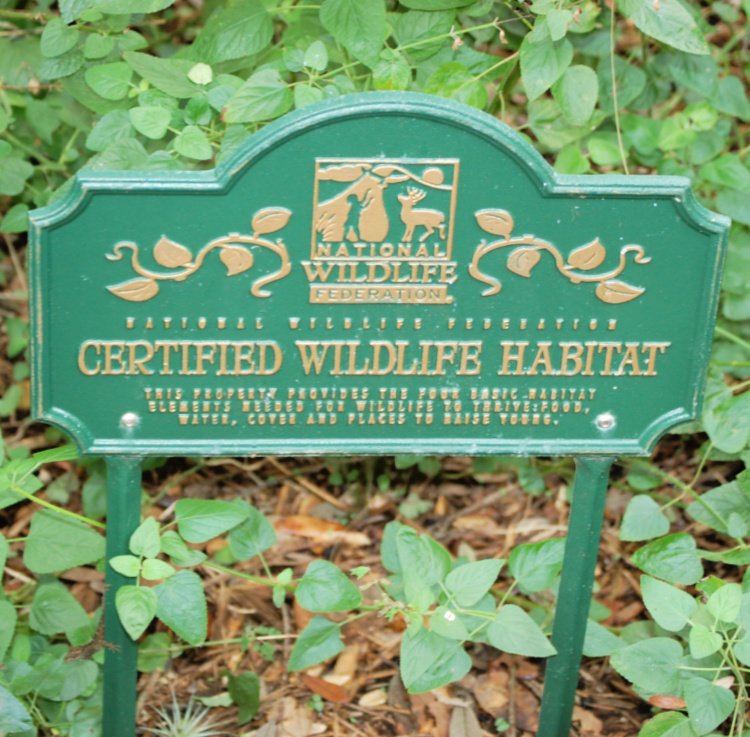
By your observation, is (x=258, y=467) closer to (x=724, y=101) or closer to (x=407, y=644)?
(x=407, y=644)

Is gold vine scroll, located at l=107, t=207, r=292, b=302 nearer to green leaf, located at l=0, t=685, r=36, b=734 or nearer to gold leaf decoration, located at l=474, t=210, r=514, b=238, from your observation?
gold leaf decoration, located at l=474, t=210, r=514, b=238

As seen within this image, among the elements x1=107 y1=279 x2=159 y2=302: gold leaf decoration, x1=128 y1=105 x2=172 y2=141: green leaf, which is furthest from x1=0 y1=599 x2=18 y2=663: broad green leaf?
x1=128 y1=105 x2=172 y2=141: green leaf

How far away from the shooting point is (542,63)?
2.20 metres

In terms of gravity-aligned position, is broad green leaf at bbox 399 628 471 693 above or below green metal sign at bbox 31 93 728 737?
below

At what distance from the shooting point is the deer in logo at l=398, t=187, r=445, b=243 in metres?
1.93

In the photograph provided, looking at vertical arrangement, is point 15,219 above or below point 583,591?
above

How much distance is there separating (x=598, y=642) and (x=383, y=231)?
0.83 meters

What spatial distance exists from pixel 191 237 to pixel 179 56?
61cm

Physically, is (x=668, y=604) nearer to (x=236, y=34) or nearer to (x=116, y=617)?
(x=116, y=617)

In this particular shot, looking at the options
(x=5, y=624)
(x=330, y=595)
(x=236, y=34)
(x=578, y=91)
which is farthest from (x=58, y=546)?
(x=578, y=91)

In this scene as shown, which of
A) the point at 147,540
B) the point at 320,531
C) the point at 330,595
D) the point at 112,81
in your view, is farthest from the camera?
the point at 320,531

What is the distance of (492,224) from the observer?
1.96m

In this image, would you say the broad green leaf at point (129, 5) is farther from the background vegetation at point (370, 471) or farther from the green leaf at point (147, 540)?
the green leaf at point (147, 540)

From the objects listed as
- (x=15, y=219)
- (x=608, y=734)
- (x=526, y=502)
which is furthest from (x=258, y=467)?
(x=608, y=734)
